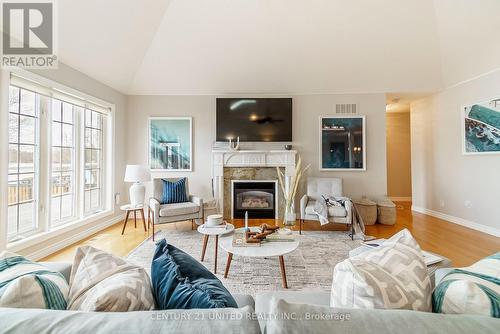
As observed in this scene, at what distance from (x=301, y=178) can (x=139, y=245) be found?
3124mm

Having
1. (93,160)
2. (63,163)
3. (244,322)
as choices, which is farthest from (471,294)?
(93,160)

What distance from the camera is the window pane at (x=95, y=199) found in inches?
151

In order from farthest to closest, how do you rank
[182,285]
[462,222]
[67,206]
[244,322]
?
[462,222]
[67,206]
[182,285]
[244,322]

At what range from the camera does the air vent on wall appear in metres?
4.52

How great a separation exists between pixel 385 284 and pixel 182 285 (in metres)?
0.69

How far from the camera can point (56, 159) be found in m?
3.09

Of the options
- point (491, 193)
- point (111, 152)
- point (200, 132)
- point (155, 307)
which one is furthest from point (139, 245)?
point (491, 193)

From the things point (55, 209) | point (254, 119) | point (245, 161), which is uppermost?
point (254, 119)

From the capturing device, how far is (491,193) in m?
3.53

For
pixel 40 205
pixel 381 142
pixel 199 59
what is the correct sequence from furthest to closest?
pixel 381 142 < pixel 199 59 < pixel 40 205

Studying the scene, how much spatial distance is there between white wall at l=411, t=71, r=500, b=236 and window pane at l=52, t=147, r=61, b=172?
6.58 metres

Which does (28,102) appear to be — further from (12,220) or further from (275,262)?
(275,262)

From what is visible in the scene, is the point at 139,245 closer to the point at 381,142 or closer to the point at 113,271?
the point at 113,271

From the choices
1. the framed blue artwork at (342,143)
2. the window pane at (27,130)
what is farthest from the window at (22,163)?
the framed blue artwork at (342,143)
